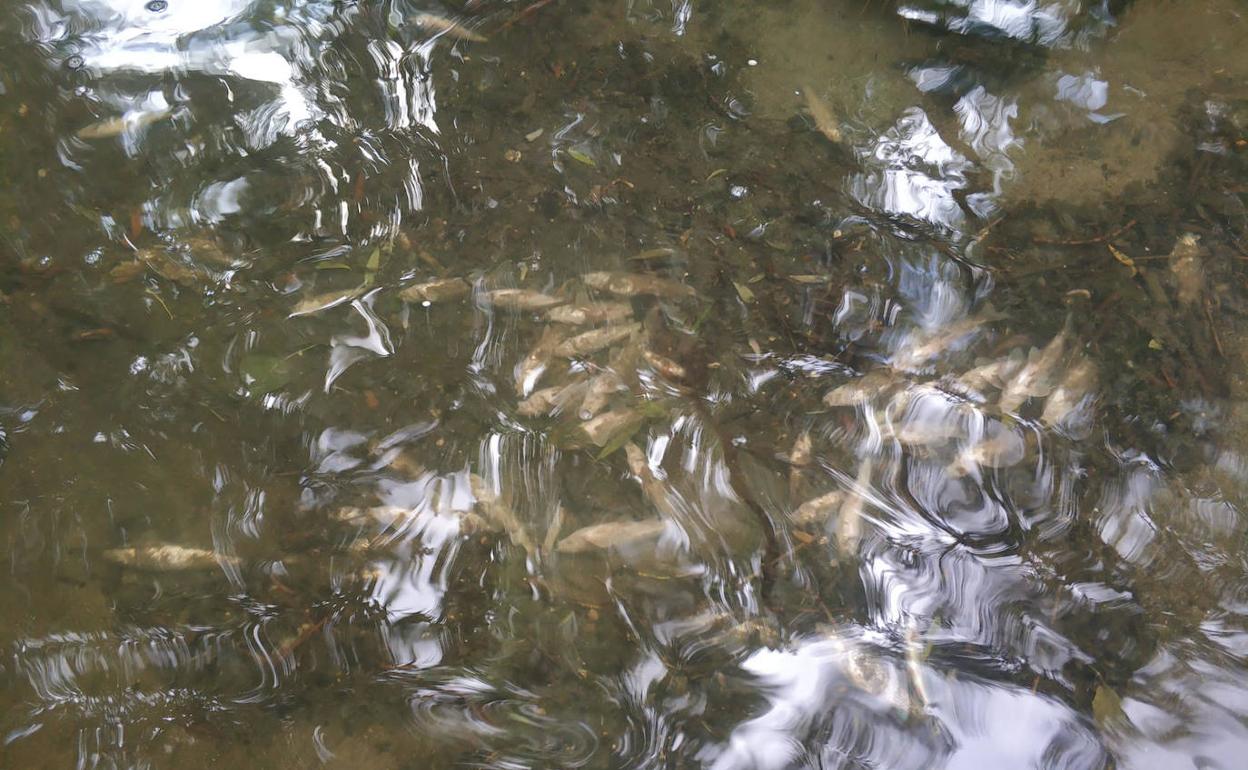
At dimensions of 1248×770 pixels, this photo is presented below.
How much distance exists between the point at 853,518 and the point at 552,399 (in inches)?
33.9

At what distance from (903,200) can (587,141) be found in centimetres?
98

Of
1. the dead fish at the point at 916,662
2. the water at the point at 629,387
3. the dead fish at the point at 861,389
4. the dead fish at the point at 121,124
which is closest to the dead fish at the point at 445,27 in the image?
the water at the point at 629,387

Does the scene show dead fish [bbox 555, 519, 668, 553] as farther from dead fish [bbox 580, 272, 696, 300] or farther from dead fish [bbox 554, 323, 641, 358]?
dead fish [bbox 580, 272, 696, 300]

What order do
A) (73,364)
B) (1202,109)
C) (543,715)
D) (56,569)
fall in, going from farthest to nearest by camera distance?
(1202,109) < (73,364) < (56,569) < (543,715)

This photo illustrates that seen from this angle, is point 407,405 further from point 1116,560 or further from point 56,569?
point 1116,560

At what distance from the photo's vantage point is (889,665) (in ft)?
Result: 6.13

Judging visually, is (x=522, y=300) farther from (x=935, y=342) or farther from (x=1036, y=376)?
(x=1036, y=376)

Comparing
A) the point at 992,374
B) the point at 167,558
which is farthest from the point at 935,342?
the point at 167,558

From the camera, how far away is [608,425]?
210 cm

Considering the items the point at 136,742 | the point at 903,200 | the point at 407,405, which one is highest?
the point at 903,200

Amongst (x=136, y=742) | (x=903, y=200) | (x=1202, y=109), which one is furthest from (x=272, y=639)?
(x=1202, y=109)

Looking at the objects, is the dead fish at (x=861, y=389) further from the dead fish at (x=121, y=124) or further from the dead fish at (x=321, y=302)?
the dead fish at (x=121, y=124)

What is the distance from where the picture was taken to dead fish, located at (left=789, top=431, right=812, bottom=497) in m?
2.04

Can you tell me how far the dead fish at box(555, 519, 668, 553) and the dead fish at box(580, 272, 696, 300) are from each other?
26.0 inches
